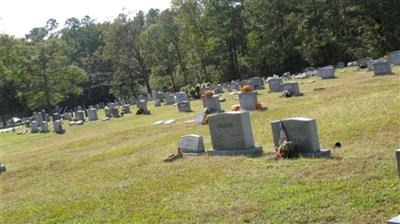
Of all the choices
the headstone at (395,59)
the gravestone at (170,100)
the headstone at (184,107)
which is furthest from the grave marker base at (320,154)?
the gravestone at (170,100)

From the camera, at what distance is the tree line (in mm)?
52000

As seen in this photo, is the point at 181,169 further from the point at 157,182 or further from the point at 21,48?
the point at 21,48

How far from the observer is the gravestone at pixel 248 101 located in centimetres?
2255

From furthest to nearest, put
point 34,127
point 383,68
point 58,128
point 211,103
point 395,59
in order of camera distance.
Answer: point 34,127, point 395,59, point 58,128, point 383,68, point 211,103

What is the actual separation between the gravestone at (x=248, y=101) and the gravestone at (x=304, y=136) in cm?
1089

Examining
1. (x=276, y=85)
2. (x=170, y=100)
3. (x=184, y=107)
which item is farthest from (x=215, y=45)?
(x=184, y=107)

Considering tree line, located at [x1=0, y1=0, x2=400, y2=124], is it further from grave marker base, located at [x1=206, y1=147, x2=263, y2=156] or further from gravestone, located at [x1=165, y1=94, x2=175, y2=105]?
grave marker base, located at [x1=206, y1=147, x2=263, y2=156]

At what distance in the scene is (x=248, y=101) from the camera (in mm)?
22703

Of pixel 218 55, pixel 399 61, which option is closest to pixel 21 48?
pixel 218 55

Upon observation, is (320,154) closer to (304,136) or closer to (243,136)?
(304,136)

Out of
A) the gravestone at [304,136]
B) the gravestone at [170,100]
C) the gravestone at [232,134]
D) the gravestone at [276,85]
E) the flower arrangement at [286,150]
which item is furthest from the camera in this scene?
the gravestone at [170,100]

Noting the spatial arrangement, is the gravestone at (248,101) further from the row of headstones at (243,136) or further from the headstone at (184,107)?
the row of headstones at (243,136)

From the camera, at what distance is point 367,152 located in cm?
1045

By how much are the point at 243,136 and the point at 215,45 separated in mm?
45697
